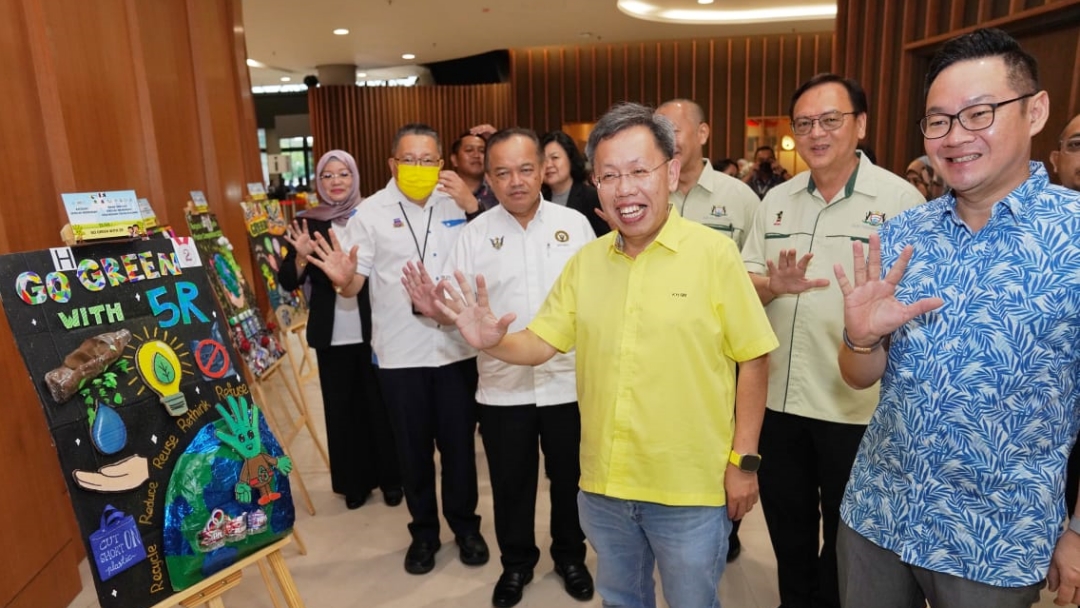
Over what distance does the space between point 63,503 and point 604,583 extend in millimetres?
2445

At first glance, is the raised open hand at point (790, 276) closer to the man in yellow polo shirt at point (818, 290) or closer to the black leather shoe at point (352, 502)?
the man in yellow polo shirt at point (818, 290)

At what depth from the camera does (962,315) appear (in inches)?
48.8

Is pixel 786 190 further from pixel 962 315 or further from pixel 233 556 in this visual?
pixel 233 556

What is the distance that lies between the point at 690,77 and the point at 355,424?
953 cm

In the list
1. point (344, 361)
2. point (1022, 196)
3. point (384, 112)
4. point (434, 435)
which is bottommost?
point (434, 435)

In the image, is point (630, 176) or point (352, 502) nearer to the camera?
point (630, 176)

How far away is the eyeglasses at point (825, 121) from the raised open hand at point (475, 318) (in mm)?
1135

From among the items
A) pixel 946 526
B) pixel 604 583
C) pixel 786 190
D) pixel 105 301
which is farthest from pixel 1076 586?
pixel 105 301

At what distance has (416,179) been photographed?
9.14 feet

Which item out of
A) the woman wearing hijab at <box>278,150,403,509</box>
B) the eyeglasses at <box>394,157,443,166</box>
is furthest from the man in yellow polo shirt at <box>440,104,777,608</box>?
the woman wearing hijab at <box>278,150,403,509</box>

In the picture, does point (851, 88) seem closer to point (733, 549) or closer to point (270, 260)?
point (733, 549)

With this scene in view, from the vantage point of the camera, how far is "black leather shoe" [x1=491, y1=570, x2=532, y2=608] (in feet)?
8.41

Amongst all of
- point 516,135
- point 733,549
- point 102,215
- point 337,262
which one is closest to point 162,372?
point 102,215

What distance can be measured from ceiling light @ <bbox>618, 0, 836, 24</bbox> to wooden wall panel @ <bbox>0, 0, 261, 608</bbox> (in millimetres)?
6388
